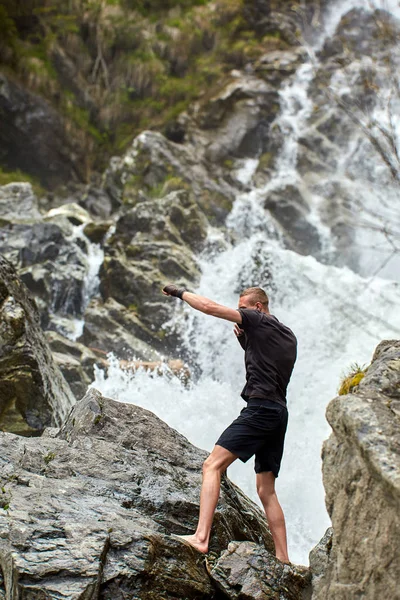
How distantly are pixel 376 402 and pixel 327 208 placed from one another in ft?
63.6

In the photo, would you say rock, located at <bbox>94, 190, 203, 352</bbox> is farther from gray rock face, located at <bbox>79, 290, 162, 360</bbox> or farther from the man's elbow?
the man's elbow

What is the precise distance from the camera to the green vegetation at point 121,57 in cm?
2352

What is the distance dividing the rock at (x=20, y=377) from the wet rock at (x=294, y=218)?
14717 mm

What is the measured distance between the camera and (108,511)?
3375mm

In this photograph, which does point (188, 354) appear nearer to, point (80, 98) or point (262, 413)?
point (262, 413)

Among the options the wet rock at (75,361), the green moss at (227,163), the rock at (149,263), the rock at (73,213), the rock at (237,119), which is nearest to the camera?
the wet rock at (75,361)

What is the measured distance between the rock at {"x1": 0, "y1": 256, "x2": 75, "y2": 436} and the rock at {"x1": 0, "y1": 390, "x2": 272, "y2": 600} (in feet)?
4.94

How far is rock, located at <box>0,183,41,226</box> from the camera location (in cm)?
1747

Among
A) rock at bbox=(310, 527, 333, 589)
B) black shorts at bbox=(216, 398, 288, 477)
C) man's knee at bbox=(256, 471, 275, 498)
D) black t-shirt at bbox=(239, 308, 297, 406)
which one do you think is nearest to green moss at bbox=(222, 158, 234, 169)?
black t-shirt at bbox=(239, 308, 297, 406)

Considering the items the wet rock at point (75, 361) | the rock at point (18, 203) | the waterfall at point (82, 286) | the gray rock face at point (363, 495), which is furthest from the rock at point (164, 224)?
the gray rock face at point (363, 495)

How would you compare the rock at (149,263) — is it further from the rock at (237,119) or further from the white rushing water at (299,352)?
the rock at (237,119)

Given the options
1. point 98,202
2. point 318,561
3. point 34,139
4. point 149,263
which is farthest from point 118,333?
point 34,139

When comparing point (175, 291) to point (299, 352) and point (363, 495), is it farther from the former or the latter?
point (299, 352)

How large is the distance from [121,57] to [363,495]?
26151mm
